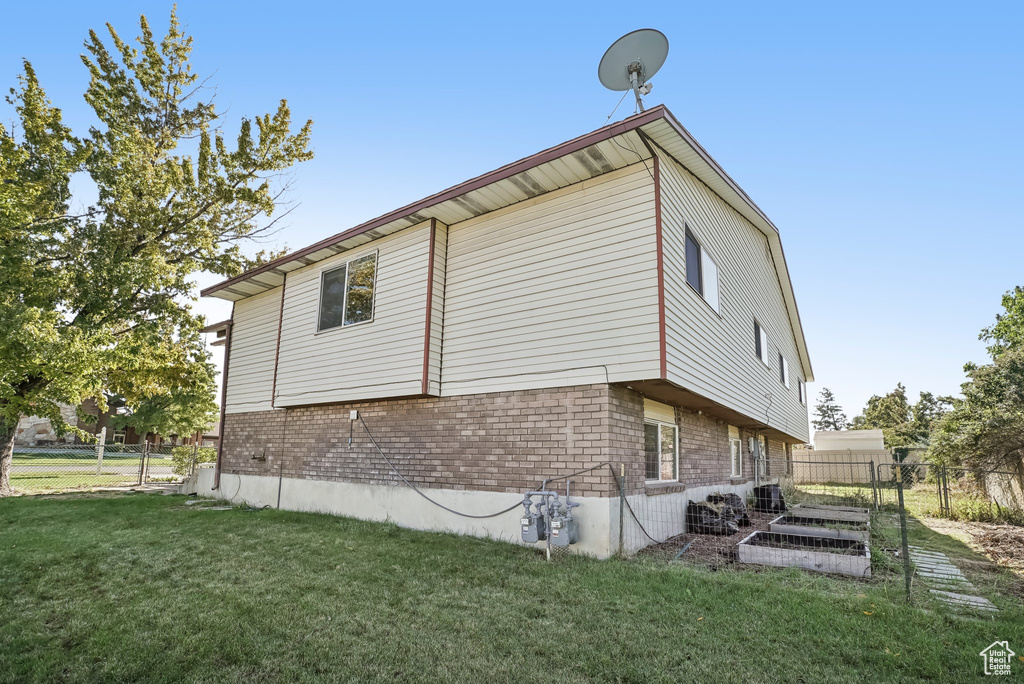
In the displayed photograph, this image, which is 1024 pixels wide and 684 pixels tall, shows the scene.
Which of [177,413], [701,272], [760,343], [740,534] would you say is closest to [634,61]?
[701,272]

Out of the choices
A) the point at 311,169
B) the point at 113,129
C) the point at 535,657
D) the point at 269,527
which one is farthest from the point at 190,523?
the point at 311,169

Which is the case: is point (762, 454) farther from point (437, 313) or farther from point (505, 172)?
point (505, 172)

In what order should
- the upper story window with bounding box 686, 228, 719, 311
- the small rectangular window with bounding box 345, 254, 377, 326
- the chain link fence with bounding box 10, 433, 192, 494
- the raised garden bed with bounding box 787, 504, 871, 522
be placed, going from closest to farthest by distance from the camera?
the upper story window with bounding box 686, 228, 719, 311 < the raised garden bed with bounding box 787, 504, 871, 522 < the small rectangular window with bounding box 345, 254, 377, 326 < the chain link fence with bounding box 10, 433, 192, 494

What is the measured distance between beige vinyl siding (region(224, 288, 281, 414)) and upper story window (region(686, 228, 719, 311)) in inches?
371

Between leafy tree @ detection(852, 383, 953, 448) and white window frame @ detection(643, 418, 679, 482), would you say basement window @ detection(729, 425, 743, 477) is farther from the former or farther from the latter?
leafy tree @ detection(852, 383, 953, 448)

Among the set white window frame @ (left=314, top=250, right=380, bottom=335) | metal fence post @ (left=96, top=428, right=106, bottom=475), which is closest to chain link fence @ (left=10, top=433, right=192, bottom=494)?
metal fence post @ (left=96, top=428, right=106, bottom=475)

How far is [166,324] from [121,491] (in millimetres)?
4958

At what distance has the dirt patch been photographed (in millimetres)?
6828

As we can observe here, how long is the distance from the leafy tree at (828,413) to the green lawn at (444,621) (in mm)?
87004

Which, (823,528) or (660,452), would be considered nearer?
(823,528)

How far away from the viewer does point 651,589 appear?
206 inches

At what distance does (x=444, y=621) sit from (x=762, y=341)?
457 inches

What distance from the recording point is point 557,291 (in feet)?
25.3

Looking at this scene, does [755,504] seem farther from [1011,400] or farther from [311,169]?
[311,169]
